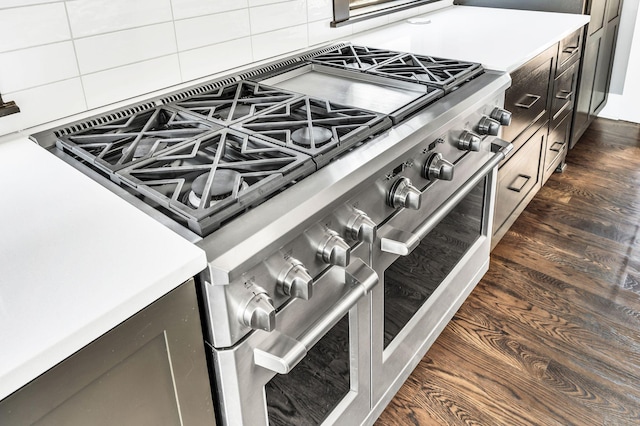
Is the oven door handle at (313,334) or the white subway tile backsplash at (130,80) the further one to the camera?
the white subway tile backsplash at (130,80)

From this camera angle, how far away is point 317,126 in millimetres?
1269

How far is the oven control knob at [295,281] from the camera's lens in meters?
0.94

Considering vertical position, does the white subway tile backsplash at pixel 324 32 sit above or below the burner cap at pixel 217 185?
above

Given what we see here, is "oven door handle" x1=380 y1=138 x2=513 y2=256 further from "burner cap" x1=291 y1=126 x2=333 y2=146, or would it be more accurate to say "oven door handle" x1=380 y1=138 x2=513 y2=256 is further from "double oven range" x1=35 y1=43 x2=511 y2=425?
"burner cap" x1=291 y1=126 x2=333 y2=146

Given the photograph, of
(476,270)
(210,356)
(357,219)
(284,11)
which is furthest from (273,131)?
(476,270)

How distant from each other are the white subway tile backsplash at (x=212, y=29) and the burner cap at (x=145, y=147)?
42 centimetres

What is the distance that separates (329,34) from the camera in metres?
2.08

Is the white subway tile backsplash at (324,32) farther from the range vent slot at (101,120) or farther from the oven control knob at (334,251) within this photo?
the oven control knob at (334,251)

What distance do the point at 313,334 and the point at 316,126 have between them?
50 cm

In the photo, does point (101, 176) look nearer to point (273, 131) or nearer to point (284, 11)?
point (273, 131)

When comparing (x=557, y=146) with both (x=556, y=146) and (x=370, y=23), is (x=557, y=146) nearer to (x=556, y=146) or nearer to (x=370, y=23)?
(x=556, y=146)

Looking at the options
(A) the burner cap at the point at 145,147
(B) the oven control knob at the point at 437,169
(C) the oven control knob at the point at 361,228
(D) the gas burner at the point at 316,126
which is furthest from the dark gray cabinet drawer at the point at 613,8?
(A) the burner cap at the point at 145,147

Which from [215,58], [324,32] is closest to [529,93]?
[324,32]

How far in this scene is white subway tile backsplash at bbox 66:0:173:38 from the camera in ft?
4.23
